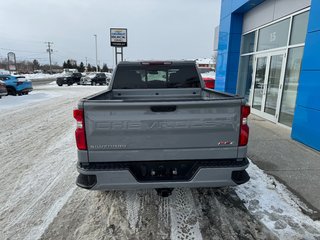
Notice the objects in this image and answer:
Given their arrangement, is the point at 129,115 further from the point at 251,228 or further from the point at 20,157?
the point at 20,157

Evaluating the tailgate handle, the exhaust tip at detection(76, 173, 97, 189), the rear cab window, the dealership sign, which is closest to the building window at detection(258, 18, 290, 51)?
the rear cab window

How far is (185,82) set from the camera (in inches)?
175

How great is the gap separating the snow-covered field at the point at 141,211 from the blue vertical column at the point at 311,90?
2.43 m

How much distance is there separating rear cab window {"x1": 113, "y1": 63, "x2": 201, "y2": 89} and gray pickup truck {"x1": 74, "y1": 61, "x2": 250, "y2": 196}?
184cm

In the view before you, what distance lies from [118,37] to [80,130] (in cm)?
2711

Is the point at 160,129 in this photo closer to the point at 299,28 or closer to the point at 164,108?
the point at 164,108

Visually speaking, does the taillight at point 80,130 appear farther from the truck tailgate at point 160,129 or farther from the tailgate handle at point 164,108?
the tailgate handle at point 164,108

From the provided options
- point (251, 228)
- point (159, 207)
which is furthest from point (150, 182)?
point (251, 228)

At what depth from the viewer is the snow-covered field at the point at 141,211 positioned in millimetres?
2688

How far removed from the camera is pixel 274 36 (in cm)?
846

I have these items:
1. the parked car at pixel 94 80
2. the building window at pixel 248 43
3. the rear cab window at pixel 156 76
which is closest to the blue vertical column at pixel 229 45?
the building window at pixel 248 43

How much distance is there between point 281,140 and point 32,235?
6138 millimetres

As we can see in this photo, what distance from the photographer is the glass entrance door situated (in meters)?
7.95

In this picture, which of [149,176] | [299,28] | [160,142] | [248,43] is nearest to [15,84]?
[248,43]
